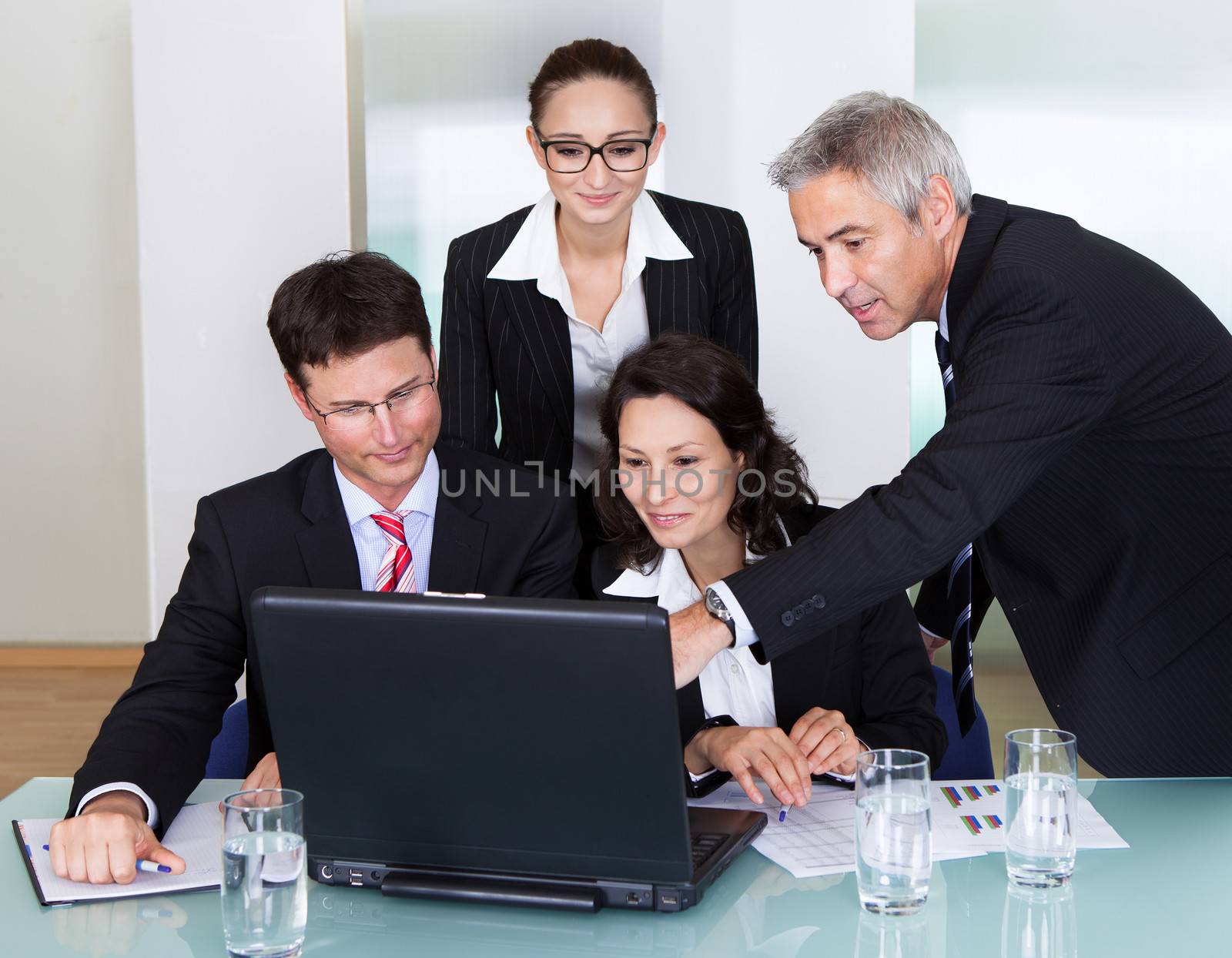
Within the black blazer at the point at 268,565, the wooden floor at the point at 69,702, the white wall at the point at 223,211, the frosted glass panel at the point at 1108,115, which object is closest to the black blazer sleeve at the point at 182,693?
the black blazer at the point at 268,565

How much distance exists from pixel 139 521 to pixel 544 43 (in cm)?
265

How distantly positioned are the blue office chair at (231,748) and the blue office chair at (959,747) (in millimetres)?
1112

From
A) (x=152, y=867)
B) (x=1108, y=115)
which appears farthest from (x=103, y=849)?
(x=1108, y=115)

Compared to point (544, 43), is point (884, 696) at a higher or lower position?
lower

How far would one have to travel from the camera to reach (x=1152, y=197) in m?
4.31

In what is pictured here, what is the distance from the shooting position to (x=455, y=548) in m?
2.13

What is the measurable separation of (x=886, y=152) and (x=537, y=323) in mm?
1038

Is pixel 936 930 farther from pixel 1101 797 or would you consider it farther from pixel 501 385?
pixel 501 385

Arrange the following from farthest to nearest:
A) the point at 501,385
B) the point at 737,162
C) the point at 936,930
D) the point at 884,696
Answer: the point at 737,162, the point at 501,385, the point at 884,696, the point at 936,930

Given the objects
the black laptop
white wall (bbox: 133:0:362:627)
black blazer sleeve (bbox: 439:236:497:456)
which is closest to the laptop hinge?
the black laptop

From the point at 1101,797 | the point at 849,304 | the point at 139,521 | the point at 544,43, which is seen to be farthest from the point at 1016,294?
the point at 139,521

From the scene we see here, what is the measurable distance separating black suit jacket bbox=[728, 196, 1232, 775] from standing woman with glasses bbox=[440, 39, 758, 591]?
881mm

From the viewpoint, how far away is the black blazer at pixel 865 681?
2.10 metres

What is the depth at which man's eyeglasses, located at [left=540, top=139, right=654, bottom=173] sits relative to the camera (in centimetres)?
243
